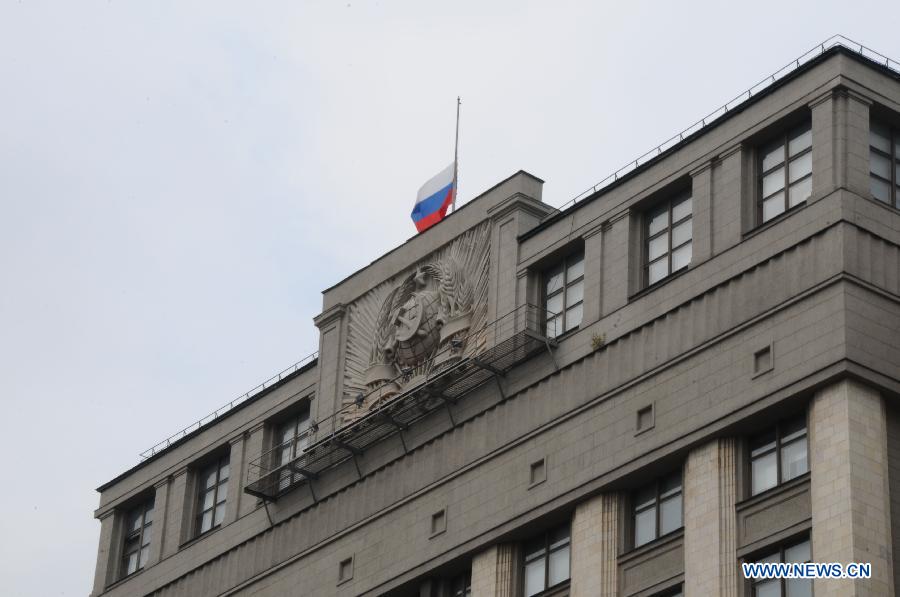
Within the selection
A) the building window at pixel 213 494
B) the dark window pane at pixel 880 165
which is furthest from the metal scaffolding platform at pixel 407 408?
the dark window pane at pixel 880 165

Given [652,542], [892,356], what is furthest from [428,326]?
[892,356]

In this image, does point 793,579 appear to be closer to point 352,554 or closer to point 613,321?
point 613,321

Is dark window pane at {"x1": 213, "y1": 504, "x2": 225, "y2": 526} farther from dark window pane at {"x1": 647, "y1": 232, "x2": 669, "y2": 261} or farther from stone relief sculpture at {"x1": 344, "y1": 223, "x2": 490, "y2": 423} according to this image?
dark window pane at {"x1": 647, "y1": 232, "x2": 669, "y2": 261}

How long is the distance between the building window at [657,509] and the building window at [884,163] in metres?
8.63

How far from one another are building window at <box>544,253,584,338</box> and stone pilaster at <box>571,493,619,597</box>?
222 inches

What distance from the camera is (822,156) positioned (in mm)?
58781

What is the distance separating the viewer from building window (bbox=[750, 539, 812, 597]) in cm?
5394

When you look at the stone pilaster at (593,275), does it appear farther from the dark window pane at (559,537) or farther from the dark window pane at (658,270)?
the dark window pane at (559,537)

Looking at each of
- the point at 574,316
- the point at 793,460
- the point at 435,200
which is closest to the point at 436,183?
the point at 435,200

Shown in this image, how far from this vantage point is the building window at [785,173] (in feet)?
195

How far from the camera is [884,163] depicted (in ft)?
196

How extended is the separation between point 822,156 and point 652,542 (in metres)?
10.4

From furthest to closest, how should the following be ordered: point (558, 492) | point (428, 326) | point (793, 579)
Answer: point (428, 326)
point (558, 492)
point (793, 579)

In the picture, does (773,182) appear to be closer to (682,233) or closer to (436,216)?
A: (682,233)
